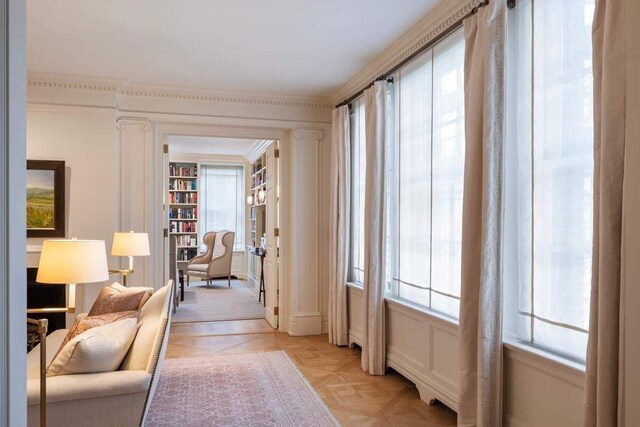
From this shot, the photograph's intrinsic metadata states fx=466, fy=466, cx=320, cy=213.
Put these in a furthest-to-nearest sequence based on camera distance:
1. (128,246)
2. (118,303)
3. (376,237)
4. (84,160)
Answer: (84,160)
(128,246)
(376,237)
(118,303)

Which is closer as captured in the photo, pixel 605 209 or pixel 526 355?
pixel 605 209

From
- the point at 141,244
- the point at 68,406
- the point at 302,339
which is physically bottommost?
the point at 302,339

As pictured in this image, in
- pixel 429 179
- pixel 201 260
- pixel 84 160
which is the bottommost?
pixel 201 260

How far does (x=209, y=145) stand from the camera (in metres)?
9.16

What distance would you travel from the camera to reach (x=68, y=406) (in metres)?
2.16

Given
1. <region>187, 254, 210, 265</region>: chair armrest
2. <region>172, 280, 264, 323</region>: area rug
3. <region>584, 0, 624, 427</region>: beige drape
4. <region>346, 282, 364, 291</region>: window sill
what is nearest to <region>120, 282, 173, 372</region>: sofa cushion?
<region>584, 0, 624, 427</region>: beige drape

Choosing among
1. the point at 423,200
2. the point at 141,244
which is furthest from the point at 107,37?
the point at 423,200

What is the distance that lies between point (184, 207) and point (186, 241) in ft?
2.46

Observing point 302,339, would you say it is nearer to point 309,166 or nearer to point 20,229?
point 309,166

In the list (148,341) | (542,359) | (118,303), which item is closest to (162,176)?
(118,303)

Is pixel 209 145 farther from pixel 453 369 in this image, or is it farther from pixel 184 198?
pixel 453 369

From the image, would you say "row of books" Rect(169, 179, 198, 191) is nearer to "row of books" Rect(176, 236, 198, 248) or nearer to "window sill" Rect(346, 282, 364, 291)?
"row of books" Rect(176, 236, 198, 248)

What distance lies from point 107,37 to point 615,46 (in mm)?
3496

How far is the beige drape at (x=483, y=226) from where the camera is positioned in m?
2.52
